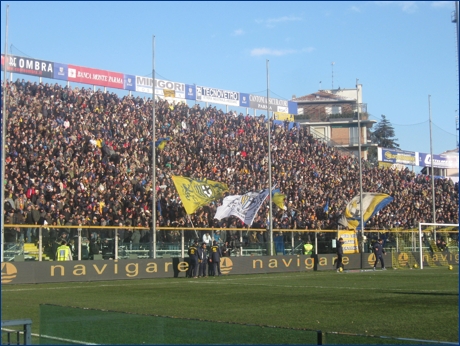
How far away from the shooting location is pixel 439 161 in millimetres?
79000

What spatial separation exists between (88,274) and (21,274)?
336 cm

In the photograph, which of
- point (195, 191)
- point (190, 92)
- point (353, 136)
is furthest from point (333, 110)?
point (195, 191)

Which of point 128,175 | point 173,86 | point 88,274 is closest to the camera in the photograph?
point 88,274

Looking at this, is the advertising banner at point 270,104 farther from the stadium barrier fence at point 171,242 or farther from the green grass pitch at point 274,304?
the green grass pitch at point 274,304

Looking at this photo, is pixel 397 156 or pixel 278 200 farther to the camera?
pixel 397 156

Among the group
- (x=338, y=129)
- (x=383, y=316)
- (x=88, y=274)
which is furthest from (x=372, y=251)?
(x=338, y=129)

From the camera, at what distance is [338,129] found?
8950 centimetres

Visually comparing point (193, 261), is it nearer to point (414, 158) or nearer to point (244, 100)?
point (244, 100)

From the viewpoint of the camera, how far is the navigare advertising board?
52312mm

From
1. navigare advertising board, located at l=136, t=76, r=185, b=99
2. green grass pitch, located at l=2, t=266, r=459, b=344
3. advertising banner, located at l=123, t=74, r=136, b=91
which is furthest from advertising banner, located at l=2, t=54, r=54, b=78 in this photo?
green grass pitch, located at l=2, t=266, r=459, b=344

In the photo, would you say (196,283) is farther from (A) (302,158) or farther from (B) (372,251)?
(A) (302,158)

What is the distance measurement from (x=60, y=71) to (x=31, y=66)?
2.37m

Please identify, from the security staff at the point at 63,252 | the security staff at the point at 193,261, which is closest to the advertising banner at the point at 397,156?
the security staff at the point at 193,261

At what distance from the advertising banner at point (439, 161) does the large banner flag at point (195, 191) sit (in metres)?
45.6
